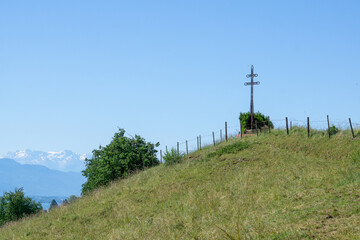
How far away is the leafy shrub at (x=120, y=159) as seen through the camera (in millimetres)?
57938

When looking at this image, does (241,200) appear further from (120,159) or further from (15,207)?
(15,207)

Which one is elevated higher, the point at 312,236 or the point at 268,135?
the point at 268,135

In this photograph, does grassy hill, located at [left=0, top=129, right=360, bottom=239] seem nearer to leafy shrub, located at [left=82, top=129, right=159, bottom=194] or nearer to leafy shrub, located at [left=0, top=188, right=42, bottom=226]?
leafy shrub, located at [left=82, top=129, right=159, bottom=194]

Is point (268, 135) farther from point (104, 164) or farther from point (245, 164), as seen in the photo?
point (104, 164)

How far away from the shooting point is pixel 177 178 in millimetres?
34781

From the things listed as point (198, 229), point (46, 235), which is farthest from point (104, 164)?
point (198, 229)

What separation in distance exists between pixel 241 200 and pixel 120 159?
40.9 metres

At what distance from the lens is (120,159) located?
5859 cm

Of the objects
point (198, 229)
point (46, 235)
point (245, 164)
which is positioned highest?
point (245, 164)

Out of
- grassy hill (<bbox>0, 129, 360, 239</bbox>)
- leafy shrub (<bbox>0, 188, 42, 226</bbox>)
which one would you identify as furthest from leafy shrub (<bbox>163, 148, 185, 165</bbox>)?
leafy shrub (<bbox>0, 188, 42, 226</bbox>)

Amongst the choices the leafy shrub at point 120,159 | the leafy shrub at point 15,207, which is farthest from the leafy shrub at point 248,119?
the leafy shrub at point 15,207

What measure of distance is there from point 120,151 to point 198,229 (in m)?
45.6

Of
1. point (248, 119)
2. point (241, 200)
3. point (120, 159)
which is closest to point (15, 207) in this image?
point (120, 159)

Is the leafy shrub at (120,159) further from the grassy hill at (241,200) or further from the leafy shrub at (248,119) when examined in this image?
the grassy hill at (241,200)
